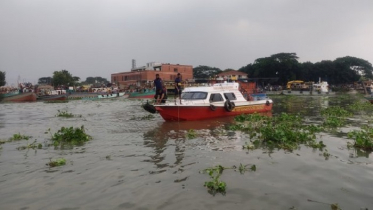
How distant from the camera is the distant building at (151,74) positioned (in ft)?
238

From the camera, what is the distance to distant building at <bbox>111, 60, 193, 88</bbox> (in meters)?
72.6

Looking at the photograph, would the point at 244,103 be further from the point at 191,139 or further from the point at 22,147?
the point at 22,147

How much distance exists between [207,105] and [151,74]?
5819 cm

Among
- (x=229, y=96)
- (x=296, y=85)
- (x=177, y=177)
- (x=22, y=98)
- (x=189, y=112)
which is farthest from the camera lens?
(x=296, y=85)

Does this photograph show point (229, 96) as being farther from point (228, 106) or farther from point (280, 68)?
point (280, 68)

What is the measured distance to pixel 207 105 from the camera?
632 inches

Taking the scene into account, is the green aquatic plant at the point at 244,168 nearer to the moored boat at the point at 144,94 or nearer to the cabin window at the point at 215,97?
the cabin window at the point at 215,97

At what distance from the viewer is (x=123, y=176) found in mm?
6730

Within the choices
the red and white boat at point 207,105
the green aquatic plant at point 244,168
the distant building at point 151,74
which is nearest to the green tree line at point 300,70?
the distant building at point 151,74

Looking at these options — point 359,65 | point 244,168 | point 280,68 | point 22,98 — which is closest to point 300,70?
point 280,68

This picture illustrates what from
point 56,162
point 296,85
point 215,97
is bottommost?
point 56,162

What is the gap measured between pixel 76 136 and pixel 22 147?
1.77 metres

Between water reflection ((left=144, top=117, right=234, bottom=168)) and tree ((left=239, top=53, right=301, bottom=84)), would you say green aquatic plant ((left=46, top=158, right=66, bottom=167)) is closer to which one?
water reflection ((left=144, top=117, right=234, bottom=168))

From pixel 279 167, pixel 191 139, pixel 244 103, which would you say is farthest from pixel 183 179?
pixel 244 103
